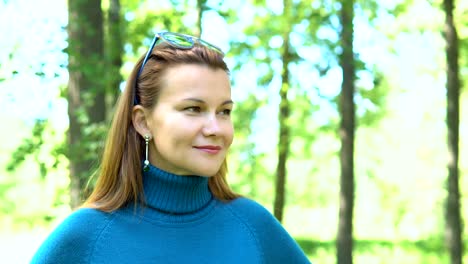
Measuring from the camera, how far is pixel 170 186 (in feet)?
7.35

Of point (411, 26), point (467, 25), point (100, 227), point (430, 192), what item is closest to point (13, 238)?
point (430, 192)

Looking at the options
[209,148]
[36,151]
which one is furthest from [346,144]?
[209,148]

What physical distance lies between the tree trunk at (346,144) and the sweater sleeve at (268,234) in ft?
15.9

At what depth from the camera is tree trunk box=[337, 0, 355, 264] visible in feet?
23.5

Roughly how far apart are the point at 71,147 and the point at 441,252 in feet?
48.3

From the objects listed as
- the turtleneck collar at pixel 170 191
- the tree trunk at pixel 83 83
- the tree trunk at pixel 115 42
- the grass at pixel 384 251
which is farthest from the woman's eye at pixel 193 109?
the grass at pixel 384 251

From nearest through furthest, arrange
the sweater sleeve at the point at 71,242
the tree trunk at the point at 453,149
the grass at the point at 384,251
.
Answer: the sweater sleeve at the point at 71,242, the tree trunk at the point at 453,149, the grass at the point at 384,251

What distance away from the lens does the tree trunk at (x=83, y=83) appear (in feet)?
18.4

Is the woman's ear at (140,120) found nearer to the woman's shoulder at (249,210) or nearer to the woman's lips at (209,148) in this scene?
the woman's lips at (209,148)

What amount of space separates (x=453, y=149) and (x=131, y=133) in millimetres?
7093

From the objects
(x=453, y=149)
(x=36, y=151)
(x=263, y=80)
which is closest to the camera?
(x=36, y=151)

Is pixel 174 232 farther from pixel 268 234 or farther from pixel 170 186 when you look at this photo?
pixel 268 234

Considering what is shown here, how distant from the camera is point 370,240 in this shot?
20.6 m

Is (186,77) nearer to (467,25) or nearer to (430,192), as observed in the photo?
(467,25)
